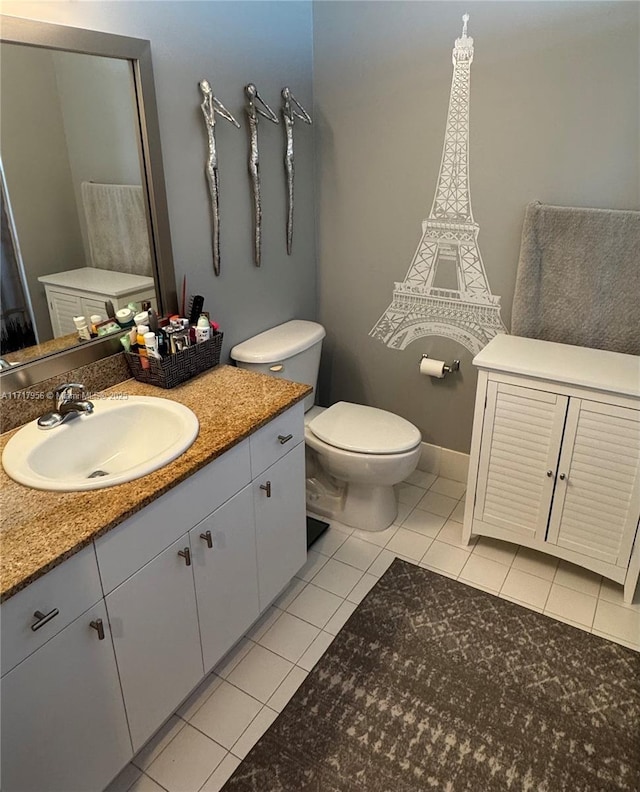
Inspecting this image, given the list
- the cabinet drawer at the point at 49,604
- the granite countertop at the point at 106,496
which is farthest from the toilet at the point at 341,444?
the cabinet drawer at the point at 49,604

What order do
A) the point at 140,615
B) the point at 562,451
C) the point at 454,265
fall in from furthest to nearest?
the point at 454,265, the point at 562,451, the point at 140,615

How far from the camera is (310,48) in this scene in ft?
7.63

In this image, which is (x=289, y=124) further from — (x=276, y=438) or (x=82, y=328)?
(x=276, y=438)

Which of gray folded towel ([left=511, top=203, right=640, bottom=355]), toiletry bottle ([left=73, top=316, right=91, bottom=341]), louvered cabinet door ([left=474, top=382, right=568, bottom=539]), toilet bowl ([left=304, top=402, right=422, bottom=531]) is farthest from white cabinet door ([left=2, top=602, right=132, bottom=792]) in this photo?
gray folded towel ([left=511, top=203, right=640, bottom=355])

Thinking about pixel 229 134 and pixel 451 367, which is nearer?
pixel 229 134

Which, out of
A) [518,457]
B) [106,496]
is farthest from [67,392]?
[518,457]

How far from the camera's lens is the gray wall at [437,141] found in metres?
1.91

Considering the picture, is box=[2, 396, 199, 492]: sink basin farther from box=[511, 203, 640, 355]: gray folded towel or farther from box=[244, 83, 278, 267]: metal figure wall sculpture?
box=[511, 203, 640, 355]: gray folded towel

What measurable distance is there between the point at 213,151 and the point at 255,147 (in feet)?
0.78

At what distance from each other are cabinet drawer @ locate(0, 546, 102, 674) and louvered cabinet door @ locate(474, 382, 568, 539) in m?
1.40

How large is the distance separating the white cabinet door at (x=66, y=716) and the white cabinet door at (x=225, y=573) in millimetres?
297

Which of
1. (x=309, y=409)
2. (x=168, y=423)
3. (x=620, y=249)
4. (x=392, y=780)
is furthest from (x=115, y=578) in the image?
(x=620, y=249)

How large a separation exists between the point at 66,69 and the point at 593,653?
227cm

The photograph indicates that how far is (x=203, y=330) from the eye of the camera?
183 cm
